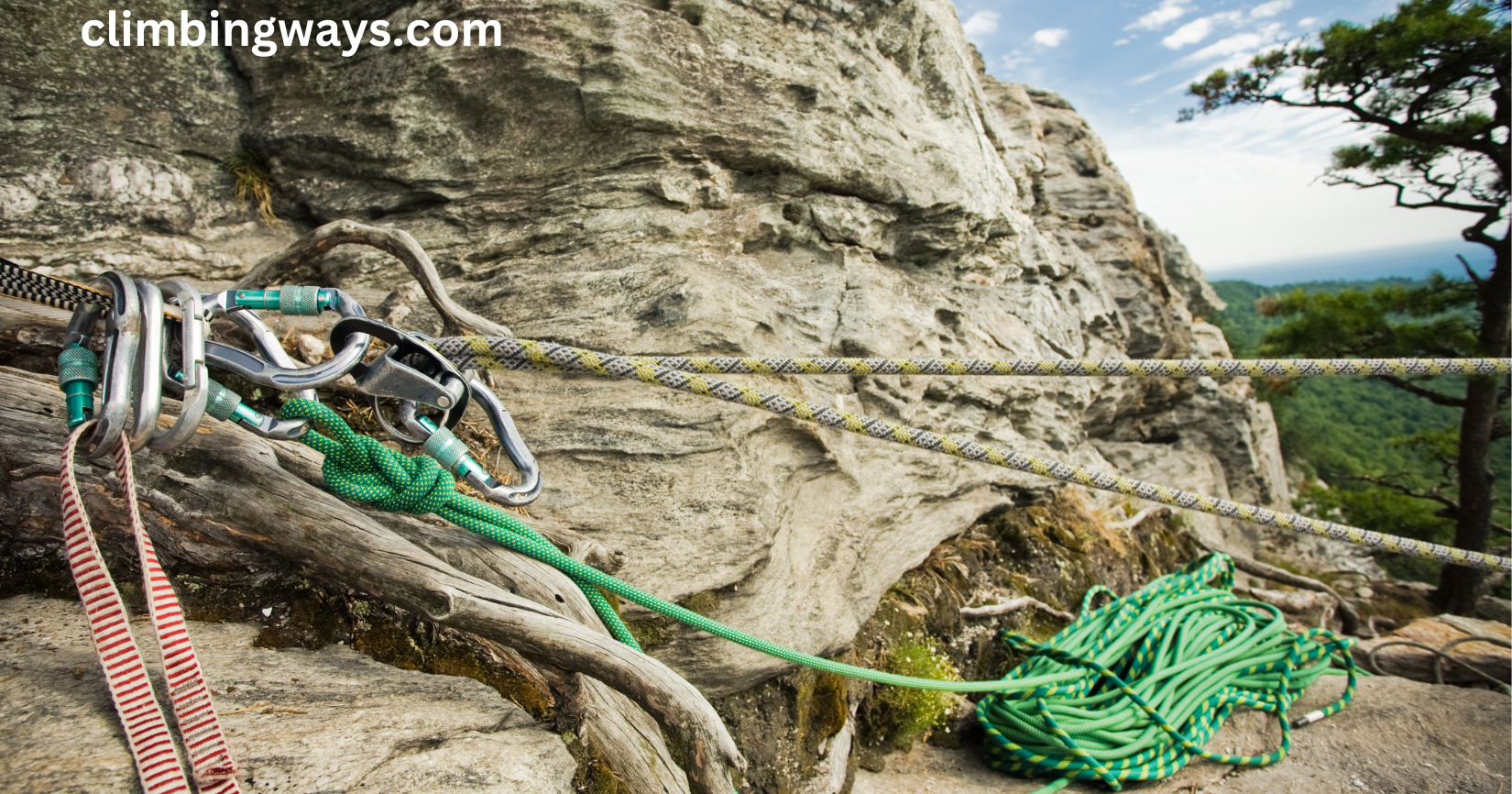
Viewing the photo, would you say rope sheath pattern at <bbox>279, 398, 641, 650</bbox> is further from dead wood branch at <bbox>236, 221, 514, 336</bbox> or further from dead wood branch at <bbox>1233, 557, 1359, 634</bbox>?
dead wood branch at <bbox>1233, 557, 1359, 634</bbox>

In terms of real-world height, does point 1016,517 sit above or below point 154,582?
below

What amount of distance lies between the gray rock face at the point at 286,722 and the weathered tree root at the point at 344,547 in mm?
182

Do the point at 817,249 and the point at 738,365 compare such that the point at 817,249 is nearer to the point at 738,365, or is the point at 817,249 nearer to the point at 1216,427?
the point at 738,365

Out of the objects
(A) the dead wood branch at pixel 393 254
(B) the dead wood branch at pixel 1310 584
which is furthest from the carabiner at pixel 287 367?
(B) the dead wood branch at pixel 1310 584

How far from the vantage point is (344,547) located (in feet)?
5.75

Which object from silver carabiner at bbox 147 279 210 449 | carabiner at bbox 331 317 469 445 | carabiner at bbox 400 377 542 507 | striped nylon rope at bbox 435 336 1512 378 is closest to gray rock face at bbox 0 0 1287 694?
striped nylon rope at bbox 435 336 1512 378

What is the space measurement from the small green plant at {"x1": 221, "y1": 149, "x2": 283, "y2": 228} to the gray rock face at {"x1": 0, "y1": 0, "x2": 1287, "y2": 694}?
7cm

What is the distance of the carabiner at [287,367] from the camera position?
158cm

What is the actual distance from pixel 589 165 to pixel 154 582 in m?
3.06

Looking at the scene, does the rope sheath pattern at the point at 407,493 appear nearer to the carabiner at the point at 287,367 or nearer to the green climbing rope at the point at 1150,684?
the carabiner at the point at 287,367

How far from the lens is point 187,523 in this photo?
178 centimetres

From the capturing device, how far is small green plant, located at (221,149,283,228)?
385cm

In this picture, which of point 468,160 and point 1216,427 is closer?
point 468,160

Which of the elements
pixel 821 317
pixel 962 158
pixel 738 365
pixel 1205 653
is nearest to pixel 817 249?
pixel 821 317
